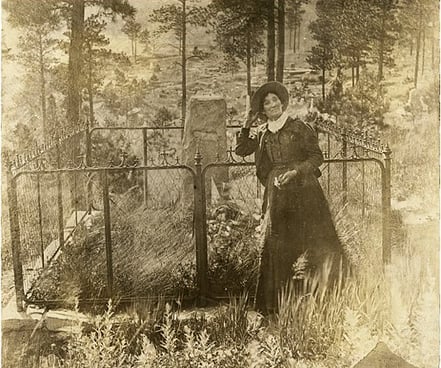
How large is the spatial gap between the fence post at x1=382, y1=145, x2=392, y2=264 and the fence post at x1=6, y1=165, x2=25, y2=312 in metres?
1.78

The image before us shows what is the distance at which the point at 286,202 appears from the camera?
3.51 meters

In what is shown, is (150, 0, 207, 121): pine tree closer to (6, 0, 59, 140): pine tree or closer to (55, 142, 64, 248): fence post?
(6, 0, 59, 140): pine tree

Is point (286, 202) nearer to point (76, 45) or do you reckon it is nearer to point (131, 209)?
point (131, 209)

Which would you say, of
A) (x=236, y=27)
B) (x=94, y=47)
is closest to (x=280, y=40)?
(x=236, y=27)

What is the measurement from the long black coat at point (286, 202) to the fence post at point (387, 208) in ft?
1.09

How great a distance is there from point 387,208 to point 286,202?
53cm

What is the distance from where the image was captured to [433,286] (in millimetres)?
3611

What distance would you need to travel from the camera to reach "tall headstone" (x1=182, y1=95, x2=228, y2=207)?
3.48 metres

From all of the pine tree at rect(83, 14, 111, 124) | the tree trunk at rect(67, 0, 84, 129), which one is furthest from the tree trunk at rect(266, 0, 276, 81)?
the tree trunk at rect(67, 0, 84, 129)

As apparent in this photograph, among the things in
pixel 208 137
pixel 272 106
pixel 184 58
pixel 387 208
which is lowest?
pixel 387 208

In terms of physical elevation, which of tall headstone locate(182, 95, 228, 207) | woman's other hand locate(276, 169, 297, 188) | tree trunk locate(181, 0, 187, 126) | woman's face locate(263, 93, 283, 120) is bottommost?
woman's other hand locate(276, 169, 297, 188)

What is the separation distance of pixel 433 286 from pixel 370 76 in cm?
110

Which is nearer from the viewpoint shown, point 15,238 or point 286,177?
point 15,238

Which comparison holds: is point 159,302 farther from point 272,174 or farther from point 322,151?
point 322,151
